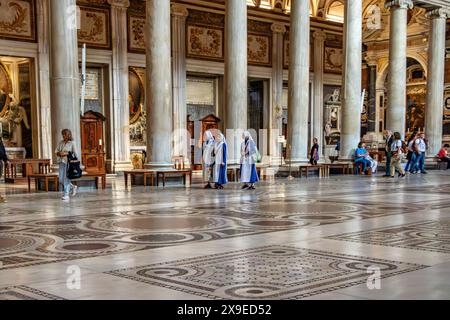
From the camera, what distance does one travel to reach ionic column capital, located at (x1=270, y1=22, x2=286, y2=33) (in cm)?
2670

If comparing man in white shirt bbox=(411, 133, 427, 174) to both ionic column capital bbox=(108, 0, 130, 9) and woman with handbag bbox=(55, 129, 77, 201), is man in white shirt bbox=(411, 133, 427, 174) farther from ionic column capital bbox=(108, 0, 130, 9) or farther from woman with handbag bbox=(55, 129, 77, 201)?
woman with handbag bbox=(55, 129, 77, 201)

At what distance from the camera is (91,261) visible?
16.9 feet

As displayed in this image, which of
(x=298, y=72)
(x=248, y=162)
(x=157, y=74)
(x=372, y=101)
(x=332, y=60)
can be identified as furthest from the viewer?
(x=372, y=101)

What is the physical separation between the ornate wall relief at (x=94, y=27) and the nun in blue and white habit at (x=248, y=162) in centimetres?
955

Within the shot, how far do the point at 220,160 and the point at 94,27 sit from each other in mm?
9644

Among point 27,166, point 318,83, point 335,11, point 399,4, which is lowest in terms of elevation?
point 27,166

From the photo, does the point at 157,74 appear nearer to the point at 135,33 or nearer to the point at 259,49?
the point at 135,33

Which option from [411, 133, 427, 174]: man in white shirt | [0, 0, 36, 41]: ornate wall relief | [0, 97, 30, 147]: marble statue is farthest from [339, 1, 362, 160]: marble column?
[0, 97, 30, 147]: marble statue

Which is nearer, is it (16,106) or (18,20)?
(18,20)

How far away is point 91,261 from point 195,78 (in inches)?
800

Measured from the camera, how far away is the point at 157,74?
A: 15.0 m

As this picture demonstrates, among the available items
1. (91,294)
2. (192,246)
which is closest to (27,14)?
(192,246)

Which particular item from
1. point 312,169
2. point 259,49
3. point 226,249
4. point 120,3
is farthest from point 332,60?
point 226,249
